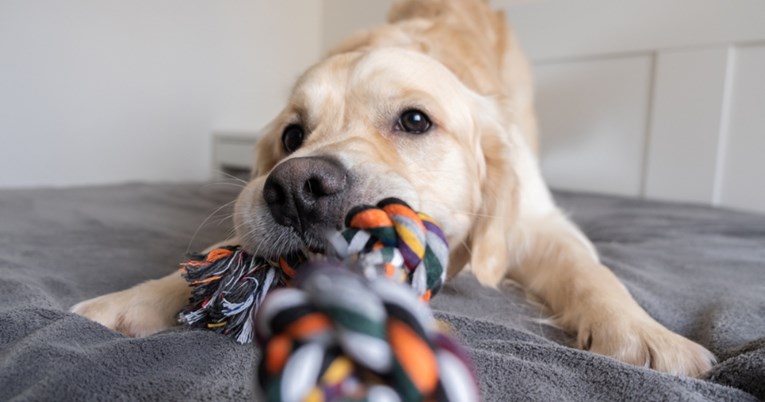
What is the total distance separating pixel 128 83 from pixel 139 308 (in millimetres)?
3079

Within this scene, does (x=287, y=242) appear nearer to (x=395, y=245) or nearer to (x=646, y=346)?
(x=395, y=245)

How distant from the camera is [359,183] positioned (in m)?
0.83

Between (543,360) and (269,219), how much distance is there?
476mm

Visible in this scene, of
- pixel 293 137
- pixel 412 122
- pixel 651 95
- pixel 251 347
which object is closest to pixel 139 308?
pixel 251 347

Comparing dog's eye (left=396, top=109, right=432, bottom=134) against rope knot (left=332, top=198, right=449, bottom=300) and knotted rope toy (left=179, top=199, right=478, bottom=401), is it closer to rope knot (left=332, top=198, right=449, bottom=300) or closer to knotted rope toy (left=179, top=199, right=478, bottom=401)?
rope knot (left=332, top=198, right=449, bottom=300)

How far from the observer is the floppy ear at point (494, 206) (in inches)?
48.7

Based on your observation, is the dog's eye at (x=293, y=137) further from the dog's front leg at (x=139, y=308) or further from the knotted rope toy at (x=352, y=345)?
the knotted rope toy at (x=352, y=345)

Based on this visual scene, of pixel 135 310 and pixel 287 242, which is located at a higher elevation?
pixel 287 242

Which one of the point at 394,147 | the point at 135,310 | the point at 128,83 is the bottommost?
the point at 135,310

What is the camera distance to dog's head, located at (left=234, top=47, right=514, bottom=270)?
85 cm

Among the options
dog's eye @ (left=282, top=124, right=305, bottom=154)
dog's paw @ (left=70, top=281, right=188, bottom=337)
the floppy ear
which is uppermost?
dog's eye @ (left=282, top=124, right=305, bottom=154)

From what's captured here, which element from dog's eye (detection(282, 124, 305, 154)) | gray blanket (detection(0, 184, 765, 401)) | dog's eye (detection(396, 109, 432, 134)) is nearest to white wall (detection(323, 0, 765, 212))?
gray blanket (detection(0, 184, 765, 401))

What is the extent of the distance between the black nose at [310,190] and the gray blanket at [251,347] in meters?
0.21

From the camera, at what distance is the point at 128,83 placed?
353 cm
